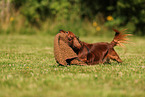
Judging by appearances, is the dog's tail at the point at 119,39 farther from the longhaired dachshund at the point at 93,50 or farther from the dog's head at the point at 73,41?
the dog's head at the point at 73,41

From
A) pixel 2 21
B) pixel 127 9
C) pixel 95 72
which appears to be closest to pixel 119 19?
pixel 127 9

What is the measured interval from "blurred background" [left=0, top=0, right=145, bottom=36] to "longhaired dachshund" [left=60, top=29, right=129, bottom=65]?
9487 millimetres

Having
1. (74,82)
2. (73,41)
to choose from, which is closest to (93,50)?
(73,41)

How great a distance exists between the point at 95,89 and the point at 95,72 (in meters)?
1.24

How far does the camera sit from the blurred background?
51.2 feet

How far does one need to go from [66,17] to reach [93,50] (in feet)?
36.5

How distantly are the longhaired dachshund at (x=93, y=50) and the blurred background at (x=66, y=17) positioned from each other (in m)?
9.49

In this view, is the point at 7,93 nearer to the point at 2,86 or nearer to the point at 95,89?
the point at 2,86

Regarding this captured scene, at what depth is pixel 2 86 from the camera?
3.72 m

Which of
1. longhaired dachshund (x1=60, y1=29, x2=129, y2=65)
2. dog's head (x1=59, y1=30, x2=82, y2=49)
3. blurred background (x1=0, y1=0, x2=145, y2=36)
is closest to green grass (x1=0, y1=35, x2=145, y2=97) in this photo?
longhaired dachshund (x1=60, y1=29, x2=129, y2=65)

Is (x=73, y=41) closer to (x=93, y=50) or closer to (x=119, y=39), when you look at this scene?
(x=93, y=50)

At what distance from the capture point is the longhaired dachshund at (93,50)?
538 centimetres

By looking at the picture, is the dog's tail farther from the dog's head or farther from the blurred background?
the blurred background

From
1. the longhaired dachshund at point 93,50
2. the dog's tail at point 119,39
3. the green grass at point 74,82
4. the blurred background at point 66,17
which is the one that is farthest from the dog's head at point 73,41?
the blurred background at point 66,17
